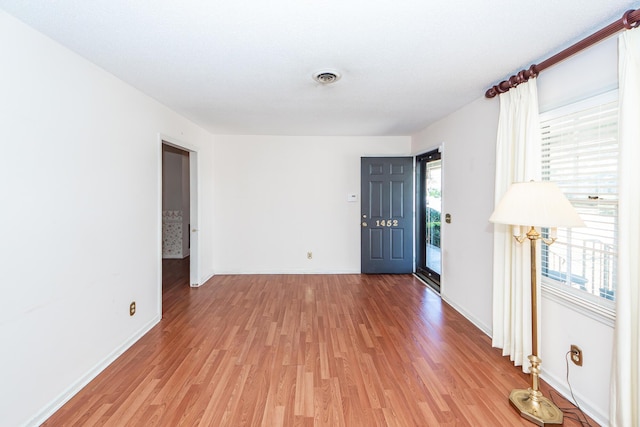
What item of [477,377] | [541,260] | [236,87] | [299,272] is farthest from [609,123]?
[299,272]

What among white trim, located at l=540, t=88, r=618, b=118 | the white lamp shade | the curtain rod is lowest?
the white lamp shade

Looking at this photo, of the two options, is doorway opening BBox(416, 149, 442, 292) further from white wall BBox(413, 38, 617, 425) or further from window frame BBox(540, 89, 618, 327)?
window frame BBox(540, 89, 618, 327)

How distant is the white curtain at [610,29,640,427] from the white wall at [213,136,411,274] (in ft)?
11.5

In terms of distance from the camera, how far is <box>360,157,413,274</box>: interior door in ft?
15.9

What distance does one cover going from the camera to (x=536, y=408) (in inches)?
69.9

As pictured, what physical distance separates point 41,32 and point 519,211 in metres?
3.06

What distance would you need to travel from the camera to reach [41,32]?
1.77m

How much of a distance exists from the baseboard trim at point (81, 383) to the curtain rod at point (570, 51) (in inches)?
154

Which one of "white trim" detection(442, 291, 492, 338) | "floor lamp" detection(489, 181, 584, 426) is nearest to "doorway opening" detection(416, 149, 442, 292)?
"white trim" detection(442, 291, 492, 338)

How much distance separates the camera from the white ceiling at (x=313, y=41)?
5.04ft

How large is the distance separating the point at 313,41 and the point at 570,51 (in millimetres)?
1621

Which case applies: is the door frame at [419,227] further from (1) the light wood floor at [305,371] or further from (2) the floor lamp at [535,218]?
(2) the floor lamp at [535,218]

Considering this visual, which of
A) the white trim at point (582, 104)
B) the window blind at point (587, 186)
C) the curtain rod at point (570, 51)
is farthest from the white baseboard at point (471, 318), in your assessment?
the curtain rod at point (570, 51)

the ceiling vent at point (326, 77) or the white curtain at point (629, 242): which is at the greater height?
the ceiling vent at point (326, 77)
